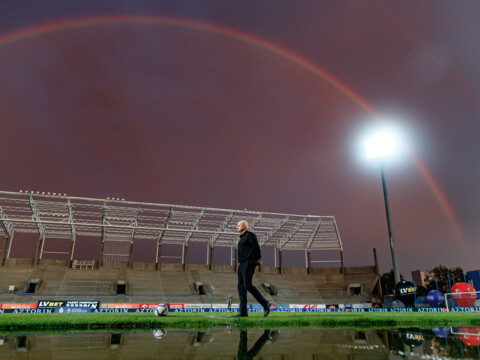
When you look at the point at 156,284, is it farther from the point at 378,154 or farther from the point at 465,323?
the point at 465,323

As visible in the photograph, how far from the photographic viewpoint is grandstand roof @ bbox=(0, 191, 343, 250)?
33.6 metres

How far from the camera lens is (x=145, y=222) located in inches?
1543

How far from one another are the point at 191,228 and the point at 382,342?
121 feet

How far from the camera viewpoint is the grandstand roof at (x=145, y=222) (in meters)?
33.6

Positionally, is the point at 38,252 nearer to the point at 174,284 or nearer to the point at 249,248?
the point at 174,284

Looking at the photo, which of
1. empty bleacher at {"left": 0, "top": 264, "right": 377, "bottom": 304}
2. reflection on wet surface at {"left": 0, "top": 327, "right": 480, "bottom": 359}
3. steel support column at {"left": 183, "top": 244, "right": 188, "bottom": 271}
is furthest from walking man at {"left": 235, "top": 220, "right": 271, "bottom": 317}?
steel support column at {"left": 183, "top": 244, "right": 188, "bottom": 271}

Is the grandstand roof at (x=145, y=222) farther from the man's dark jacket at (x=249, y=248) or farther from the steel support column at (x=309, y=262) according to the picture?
the man's dark jacket at (x=249, y=248)

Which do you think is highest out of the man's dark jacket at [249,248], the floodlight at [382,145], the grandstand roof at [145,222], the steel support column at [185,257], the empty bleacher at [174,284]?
the floodlight at [382,145]

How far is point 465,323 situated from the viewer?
20.3 ft

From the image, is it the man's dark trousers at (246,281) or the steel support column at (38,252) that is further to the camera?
the steel support column at (38,252)

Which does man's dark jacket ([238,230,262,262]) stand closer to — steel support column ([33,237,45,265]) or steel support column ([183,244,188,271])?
steel support column ([183,244,188,271])

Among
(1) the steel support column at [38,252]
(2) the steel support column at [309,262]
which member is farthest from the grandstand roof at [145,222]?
(2) the steel support column at [309,262]

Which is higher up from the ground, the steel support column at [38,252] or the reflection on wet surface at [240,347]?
the steel support column at [38,252]

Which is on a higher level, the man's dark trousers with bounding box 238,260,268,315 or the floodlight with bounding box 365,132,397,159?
the floodlight with bounding box 365,132,397,159
